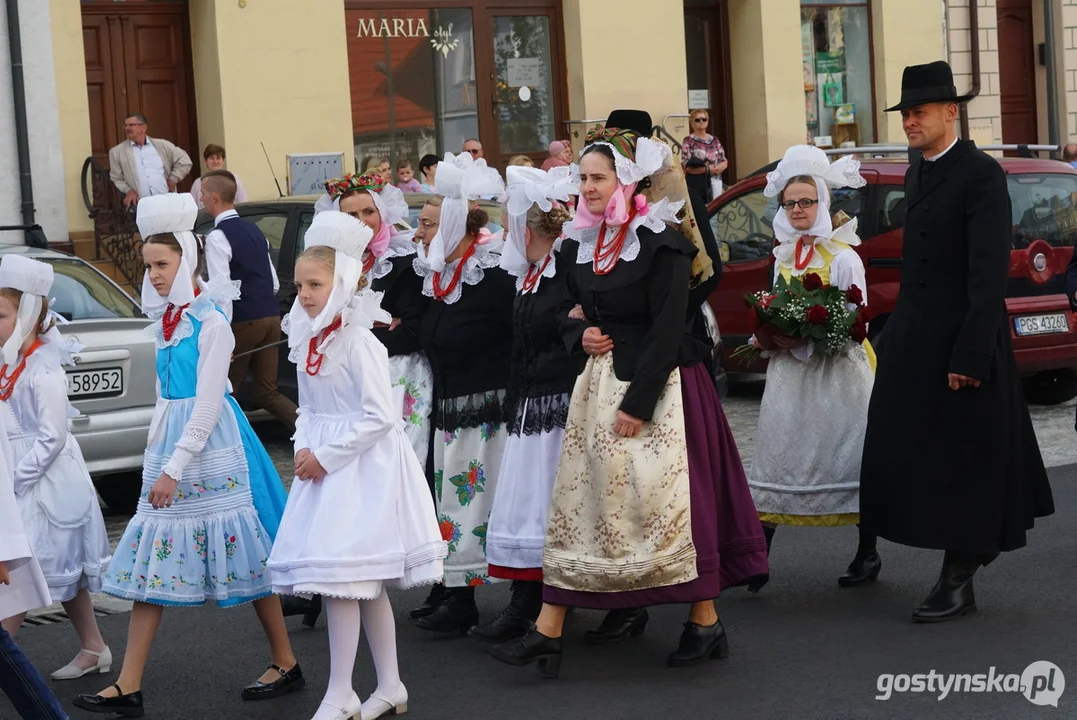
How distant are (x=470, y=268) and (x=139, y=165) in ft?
35.2

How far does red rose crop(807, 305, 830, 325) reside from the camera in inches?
283

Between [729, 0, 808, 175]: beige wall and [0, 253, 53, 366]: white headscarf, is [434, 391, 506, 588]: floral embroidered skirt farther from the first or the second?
[729, 0, 808, 175]: beige wall

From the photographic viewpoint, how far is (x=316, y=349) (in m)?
5.64

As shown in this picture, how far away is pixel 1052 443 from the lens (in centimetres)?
1070

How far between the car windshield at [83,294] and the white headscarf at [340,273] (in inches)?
179

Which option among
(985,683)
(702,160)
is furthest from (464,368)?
(702,160)

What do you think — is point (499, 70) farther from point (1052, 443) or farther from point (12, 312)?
point (12, 312)

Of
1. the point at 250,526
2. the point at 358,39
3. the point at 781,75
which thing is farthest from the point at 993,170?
the point at 781,75

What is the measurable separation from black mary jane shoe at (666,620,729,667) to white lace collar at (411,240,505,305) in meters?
1.73

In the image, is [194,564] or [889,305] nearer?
[194,564]

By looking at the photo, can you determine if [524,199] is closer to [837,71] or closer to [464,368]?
[464,368]

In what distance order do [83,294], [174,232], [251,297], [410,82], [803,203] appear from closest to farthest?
[174,232], [803,203], [83,294], [251,297], [410,82]

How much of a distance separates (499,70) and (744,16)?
424 centimetres

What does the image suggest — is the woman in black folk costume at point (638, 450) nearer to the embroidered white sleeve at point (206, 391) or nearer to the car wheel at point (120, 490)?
the embroidered white sleeve at point (206, 391)
